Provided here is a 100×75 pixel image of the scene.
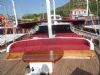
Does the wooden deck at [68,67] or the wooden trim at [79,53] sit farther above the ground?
the wooden trim at [79,53]

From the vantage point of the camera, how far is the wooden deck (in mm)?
6367

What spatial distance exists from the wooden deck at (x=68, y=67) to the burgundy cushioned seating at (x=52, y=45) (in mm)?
482

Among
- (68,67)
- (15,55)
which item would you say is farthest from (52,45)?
(68,67)

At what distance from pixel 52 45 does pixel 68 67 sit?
1190 mm

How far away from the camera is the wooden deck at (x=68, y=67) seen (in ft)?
20.9

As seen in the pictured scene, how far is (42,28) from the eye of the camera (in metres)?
15.1

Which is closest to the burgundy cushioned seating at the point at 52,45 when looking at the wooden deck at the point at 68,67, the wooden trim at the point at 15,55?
the wooden trim at the point at 15,55

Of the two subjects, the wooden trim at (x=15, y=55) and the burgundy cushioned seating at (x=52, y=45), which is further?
the wooden trim at (x=15, y=55)

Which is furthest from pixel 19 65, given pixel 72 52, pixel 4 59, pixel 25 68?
pixel 72 52

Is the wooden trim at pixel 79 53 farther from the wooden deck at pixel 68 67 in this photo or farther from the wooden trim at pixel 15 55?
the wooden trim at pixel 15 55

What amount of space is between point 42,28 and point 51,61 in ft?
32.1

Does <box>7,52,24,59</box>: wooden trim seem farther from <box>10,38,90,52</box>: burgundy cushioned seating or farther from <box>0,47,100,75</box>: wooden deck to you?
<box>0,47,100,75</box>: wooden deck

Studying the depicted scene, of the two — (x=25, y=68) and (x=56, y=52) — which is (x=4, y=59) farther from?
(x=56, y=52)

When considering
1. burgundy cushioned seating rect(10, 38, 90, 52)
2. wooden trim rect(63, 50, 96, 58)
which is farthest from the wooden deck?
burgundy cushioned seating rect(10, 38, 90, 52)
